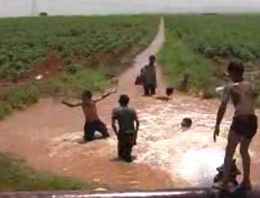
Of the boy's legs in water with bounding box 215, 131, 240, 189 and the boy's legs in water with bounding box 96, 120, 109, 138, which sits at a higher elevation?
the boy's legs in water with bounding box 215, 131, 240, 189

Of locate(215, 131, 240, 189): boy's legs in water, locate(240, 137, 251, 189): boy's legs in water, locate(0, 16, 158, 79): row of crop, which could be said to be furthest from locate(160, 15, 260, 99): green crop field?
locate(215, 131, 240, 189): boy's legs in water


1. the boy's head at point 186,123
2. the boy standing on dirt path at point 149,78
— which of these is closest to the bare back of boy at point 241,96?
the boy's head at point 186,123

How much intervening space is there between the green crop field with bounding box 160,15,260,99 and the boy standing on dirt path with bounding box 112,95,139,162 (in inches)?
366

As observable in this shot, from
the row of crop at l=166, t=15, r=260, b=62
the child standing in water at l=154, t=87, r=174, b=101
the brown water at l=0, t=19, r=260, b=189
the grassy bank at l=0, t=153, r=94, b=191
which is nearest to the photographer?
the grassy bank at l=0, t=153, r=94, b=191

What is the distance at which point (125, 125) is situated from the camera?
12438 mm

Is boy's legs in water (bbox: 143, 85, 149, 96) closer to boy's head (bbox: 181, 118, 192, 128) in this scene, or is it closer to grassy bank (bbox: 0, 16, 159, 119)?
grassy bank (bbox: 0, 16, 159, 119)

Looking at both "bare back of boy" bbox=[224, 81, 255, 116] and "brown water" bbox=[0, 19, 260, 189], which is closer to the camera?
"bare back of boy" bbox=[224, 81, 255, 116]

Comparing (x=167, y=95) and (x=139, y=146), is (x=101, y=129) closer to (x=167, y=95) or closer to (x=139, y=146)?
(x=139, y=146)

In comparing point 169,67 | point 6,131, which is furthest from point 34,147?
point 169,67

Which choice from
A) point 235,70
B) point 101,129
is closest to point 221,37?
point 101,129

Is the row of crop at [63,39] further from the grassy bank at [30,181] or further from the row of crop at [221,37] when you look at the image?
the grassy bank at [30,181]

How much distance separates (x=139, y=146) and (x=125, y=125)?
1973mm

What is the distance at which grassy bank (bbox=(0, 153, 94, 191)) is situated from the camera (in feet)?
34.0

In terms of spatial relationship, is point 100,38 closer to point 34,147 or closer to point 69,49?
point 69,49
